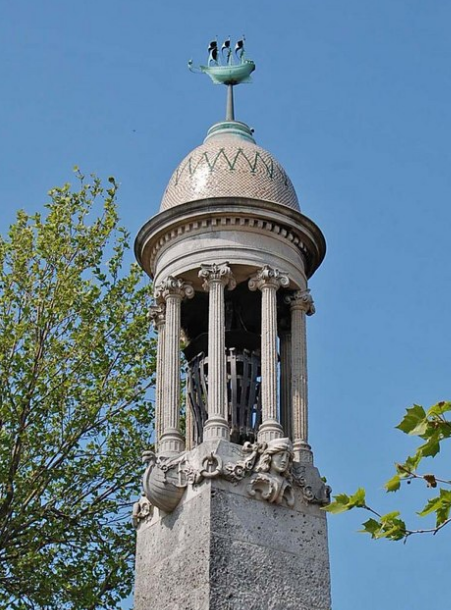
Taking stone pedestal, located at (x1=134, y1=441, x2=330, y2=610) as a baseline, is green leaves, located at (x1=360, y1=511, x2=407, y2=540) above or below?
below

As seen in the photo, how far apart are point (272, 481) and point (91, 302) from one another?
6.87m

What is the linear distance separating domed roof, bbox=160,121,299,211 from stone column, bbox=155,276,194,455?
120 cm

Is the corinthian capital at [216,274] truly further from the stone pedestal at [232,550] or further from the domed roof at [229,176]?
the stone pedestal at [232,550]

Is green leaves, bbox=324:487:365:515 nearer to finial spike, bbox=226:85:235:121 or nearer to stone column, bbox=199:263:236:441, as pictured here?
stone column, bbox=199:263:236:441

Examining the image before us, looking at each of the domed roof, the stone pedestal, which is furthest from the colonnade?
the domed roof

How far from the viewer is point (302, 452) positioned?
18031mm

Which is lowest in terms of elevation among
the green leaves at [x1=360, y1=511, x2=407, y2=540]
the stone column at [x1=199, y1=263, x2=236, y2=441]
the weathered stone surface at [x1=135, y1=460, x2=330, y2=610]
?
the green leaves at [x1=360, y1=511, x2=407, y2=540]

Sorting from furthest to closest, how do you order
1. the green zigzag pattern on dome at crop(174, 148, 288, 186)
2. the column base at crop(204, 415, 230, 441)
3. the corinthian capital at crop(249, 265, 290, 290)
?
the green zigzag pattern on dome at crop(174, 148, 288, 186) < the corinthian capital at crop(249, 265, 290, 290) < the column base at crop(204, 415, 230, 441)

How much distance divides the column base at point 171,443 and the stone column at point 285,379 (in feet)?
4.79

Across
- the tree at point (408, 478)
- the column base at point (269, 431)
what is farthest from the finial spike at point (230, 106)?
the tree at point (408, 478)

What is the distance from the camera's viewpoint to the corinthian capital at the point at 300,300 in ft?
62.6

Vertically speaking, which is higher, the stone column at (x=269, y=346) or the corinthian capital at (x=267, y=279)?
the corinthian capital at (x=267, y=279)

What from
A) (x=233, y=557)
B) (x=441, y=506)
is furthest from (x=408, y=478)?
(x=233, y=557)

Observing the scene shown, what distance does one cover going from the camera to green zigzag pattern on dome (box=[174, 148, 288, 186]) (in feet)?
63.6
